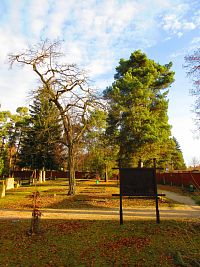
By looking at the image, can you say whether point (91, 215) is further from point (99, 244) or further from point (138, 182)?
point (99, 244)

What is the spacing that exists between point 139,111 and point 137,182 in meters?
15.7

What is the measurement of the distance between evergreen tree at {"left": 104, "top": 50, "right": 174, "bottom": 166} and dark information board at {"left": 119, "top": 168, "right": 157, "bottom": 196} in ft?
43.7

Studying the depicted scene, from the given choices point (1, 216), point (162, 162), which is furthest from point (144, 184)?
point (162, 162)

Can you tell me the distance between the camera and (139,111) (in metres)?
23.5

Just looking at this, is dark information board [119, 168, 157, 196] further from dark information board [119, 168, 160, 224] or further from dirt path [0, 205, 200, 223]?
dirt path [0, 205, 200, 223]

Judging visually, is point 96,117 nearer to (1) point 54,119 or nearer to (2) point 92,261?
(1) point 54,119

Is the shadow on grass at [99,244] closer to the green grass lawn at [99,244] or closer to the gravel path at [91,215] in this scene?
the green grass lawn at [99,244]

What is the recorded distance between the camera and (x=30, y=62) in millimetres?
16891

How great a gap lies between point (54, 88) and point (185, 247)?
14.4m

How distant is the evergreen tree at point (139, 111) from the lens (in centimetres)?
2292

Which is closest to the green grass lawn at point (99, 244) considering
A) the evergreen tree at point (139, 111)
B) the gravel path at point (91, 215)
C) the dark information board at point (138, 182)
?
the gravel path at point (91, 215)

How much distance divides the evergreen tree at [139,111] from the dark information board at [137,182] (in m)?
13.3

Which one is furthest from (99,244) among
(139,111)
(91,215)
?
(139,111)

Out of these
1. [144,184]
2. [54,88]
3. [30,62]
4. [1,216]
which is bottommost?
[1,216]
